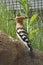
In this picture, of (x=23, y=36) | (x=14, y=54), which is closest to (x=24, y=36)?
(x=23, y=36)

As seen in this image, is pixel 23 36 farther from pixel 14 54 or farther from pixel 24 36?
pixel 14 54

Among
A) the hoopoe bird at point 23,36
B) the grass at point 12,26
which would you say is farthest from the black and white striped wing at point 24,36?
the grass at point 12,26

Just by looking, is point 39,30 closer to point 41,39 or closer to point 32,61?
point 41,39

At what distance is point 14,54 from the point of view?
4.24 meters

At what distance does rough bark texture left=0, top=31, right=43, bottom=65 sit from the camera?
13.8 ft

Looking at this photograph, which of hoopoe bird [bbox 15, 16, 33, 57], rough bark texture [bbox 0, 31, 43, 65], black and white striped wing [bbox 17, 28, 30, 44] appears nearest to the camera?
rough bark texture [bbox 0, 31, 43, 65]

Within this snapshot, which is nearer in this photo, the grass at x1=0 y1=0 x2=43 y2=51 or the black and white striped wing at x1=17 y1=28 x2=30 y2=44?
the black and white striped wing at x1=17 y1=28 x2=30 y2=44

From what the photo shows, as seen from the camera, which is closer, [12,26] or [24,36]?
[24,36]

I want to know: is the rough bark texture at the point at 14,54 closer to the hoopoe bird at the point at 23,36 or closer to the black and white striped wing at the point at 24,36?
the hoopoe bird at the point at 23,36

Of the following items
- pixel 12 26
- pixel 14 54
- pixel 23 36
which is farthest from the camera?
pixel 12 26

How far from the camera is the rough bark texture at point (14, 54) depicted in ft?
13.8

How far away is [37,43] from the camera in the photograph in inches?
228

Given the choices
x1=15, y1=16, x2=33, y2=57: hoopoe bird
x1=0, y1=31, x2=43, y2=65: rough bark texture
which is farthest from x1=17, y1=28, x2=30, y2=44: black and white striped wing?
x1=0, y1=31, x2=43, y2=65: rough bark texture

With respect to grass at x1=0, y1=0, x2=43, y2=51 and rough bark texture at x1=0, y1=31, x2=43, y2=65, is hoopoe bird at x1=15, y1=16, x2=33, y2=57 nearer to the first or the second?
rough bark texture at x1=0, y1=31, x2=43, y2=65
